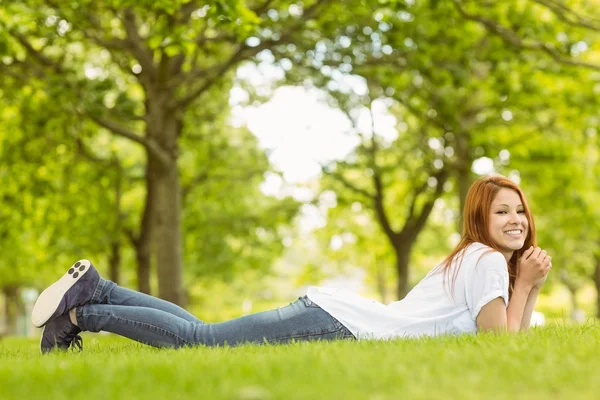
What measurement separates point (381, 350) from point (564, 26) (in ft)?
36.1

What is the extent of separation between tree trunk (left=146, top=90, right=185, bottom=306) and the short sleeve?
25.8ft

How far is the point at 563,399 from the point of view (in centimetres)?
275

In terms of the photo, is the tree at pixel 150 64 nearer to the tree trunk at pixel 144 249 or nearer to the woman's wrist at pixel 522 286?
the tree trunk at pixel 144 249

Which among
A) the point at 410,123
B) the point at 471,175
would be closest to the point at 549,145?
the point at 471,175

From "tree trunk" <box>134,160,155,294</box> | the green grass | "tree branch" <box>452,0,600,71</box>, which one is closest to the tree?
"tree branch" <box>452,0,600,71</box>

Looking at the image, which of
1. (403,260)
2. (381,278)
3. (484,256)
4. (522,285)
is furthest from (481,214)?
(381,278)

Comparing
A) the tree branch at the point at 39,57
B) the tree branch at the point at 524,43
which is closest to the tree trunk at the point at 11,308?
the tree branch at the point at 39,57

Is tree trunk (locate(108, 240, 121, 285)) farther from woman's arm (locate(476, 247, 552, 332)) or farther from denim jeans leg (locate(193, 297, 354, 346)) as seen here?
woman's arm (locate(476, 247, 552, 332))

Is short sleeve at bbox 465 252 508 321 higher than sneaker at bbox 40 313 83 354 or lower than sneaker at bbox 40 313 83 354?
higher

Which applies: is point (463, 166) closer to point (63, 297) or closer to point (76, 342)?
point (76, 342)

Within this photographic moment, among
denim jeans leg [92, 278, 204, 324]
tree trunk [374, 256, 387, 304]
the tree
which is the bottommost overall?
tree trunk [374, 256, 387, 304]

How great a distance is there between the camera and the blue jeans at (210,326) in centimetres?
488

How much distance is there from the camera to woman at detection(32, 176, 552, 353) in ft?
15.9

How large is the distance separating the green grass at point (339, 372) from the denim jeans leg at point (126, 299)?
2.24 feet
